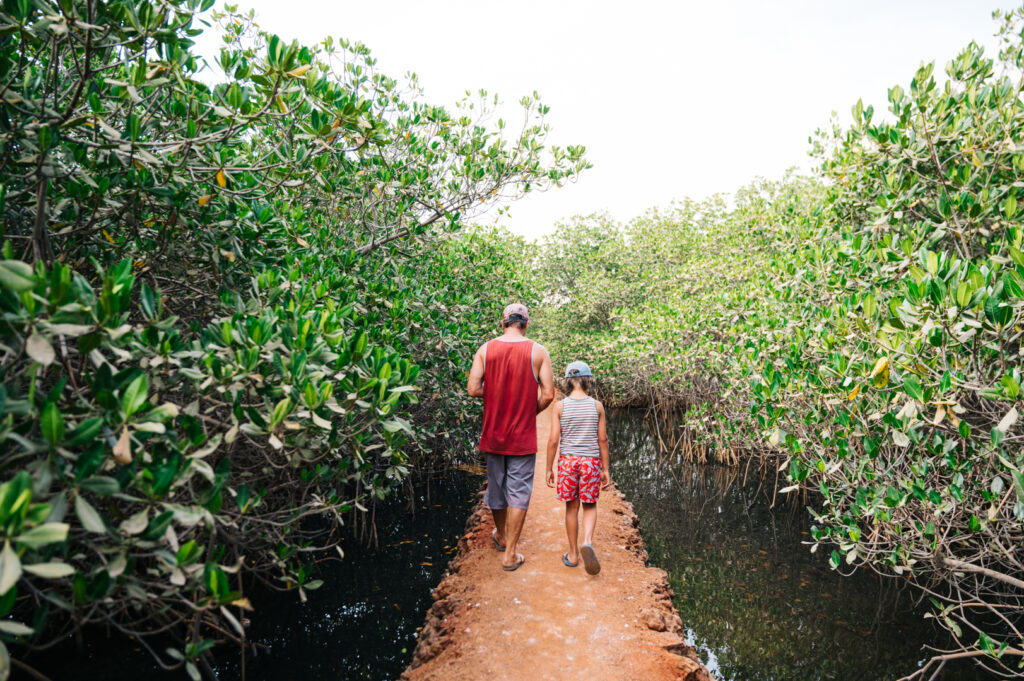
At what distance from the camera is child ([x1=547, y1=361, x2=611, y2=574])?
423 centimetres

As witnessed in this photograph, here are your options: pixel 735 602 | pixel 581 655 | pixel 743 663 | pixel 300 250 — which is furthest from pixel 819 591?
pixel 300 250

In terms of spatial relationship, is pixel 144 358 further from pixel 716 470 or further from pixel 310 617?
pixel 716 470

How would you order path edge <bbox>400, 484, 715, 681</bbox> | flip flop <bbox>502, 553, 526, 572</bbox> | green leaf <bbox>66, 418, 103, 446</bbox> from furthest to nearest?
→ flip flop <bbox>502, 553, 526, 572</bbox> < path edge <bbox>400, 484, 715, 681</bbox> < green leaf <bbox>66, 418, 103, 446</bbox>

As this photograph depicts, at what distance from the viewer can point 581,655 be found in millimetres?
3404

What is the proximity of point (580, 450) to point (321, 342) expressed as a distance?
2.53 metres

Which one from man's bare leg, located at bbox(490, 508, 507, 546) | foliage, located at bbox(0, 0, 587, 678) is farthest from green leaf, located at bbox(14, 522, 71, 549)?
man's bare leg, located at bbox(490, 508, 507, 546)

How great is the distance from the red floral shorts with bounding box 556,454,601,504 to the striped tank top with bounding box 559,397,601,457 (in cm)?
6

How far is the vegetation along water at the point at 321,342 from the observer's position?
5.65 ft

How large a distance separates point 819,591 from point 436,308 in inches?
220

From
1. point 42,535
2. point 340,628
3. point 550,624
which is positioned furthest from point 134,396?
point 340,628

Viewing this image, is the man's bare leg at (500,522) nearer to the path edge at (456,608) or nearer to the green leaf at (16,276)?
the path edge at (456,608)

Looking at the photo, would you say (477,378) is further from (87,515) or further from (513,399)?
(87,515)

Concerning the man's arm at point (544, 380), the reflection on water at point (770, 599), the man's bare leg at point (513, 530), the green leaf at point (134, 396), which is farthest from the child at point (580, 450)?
the green leaf at point (134, 396)

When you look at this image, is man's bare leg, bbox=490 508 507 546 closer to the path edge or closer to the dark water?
the path edge
